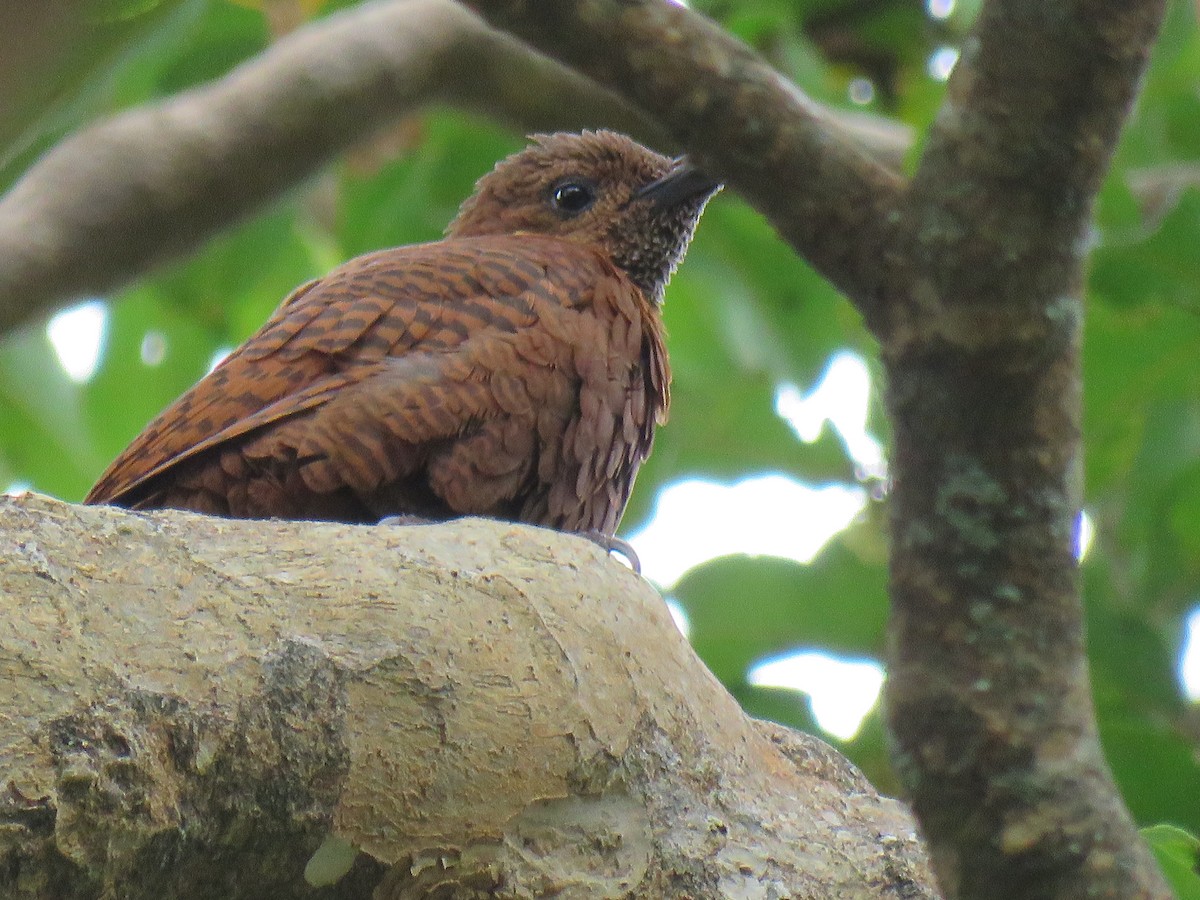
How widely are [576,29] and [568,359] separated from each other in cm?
117

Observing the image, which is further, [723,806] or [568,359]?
[568,359]

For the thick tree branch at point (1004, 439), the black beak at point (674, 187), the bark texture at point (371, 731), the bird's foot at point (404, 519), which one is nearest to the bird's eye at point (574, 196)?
the black beak at point (674, 187)

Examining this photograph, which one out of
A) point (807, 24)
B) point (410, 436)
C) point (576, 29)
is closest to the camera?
point (576, 29)

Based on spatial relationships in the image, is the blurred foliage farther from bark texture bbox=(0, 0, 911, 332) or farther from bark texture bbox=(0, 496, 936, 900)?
bark texture bbox=(0, 496, 936, 900)

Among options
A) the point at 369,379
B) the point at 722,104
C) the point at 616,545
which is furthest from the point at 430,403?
the point at 722,104

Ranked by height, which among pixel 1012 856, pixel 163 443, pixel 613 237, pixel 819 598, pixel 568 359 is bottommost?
pixel 1012 856

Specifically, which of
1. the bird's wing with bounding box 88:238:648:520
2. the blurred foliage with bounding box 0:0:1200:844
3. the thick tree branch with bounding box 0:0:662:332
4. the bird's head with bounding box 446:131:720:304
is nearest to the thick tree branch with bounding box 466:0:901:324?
the bird's wing with bounding box 88:238:648:520

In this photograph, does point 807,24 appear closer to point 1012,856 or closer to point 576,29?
point 576,29

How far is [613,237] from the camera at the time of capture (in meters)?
4.50

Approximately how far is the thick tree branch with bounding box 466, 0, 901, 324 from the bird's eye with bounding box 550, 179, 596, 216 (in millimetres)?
2161

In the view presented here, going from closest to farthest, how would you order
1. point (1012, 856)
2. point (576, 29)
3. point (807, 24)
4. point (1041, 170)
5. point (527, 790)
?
point (1012, 856), point (1041, 170), point (576, 29), point (527, 790), point (807, 24)

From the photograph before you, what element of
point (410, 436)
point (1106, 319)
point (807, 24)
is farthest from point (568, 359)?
point (807, 24)

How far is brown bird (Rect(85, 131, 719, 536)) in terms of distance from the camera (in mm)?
3158

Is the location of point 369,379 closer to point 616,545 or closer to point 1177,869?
point 616,545
